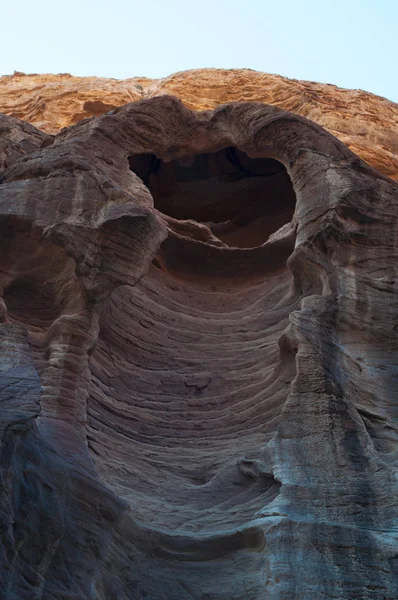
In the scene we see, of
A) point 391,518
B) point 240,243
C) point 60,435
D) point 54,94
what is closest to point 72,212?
point 60,435

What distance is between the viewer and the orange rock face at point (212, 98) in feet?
56.9

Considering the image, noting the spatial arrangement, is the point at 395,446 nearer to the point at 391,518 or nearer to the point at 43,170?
the point at 391,518

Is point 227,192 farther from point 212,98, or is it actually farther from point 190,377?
point 212,98

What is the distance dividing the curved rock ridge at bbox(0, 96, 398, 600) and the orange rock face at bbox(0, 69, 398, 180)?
239 inches

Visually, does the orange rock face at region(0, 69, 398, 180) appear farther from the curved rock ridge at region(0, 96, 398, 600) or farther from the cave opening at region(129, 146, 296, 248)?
the curved rock ridge at region(0, 96, 398, 600)

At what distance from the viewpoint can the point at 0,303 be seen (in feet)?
25.2

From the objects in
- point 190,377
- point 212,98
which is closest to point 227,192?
point 190,377

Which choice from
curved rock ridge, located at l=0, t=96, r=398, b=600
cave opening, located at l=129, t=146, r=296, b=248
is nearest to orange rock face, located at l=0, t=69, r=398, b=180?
cave opening, located at l=129, t=146, r=296, b=248

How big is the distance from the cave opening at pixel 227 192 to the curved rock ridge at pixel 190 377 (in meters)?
1.29

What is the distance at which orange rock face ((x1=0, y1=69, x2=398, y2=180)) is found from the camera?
17.3 metres

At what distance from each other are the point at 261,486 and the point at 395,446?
3.68 ft

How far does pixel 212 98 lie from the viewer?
63.9ft

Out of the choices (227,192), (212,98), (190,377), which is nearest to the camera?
(190,377)

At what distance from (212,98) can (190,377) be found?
11.9 m
